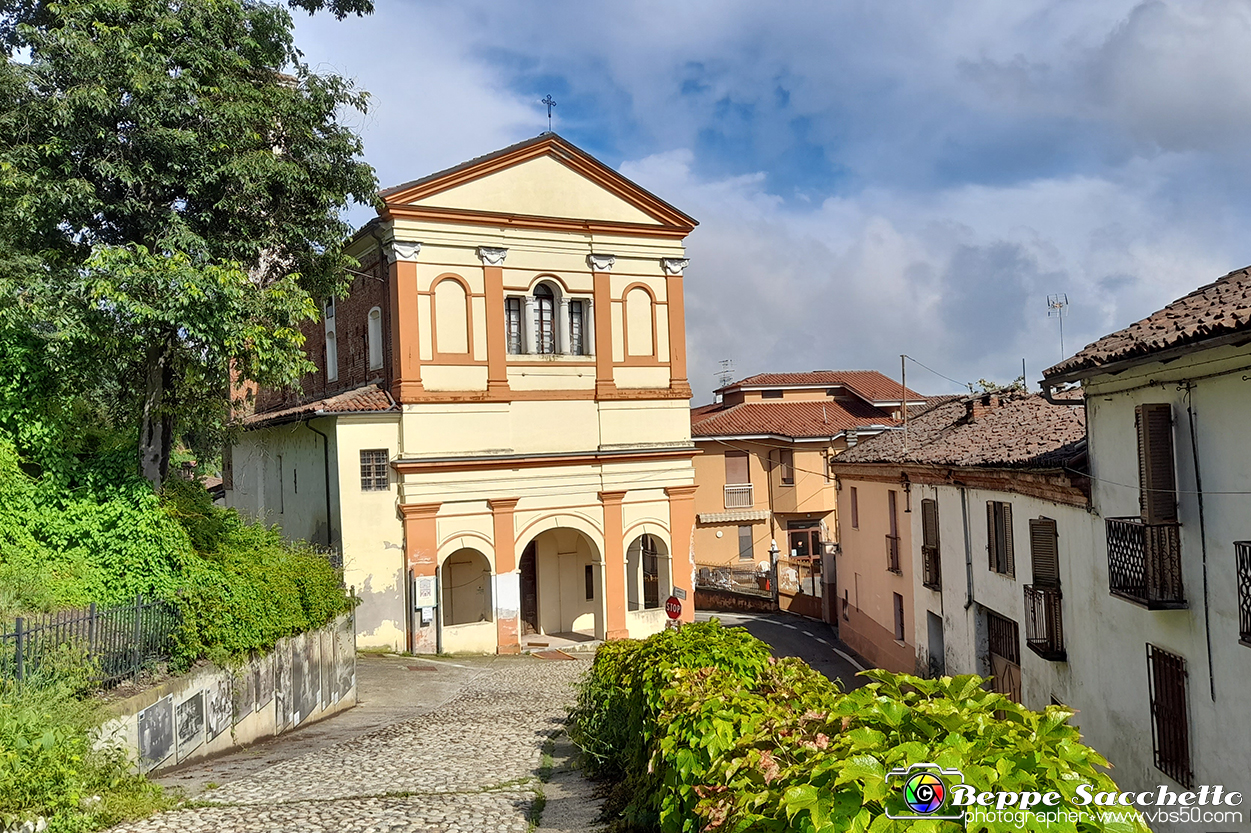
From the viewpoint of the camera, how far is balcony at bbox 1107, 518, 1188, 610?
1041 centimetres

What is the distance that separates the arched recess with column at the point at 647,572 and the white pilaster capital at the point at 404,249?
9.39 meters

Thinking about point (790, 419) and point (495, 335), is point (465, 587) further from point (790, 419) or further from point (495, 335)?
point (790, 419)

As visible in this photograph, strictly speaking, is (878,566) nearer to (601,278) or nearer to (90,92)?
(601,278)

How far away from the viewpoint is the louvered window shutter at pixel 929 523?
2008 cm

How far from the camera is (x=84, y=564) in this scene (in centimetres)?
1188

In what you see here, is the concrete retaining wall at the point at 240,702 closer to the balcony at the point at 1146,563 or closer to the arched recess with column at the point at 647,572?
the arched recess with column at the point at 647,572

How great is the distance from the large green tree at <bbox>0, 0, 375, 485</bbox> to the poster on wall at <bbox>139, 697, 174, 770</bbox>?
5.25 metres

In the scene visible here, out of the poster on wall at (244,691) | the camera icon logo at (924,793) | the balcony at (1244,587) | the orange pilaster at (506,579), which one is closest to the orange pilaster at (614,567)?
the orange pilaster at (506,579)

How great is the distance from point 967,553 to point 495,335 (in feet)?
40.3

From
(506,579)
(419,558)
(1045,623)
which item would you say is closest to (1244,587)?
(1045,623)

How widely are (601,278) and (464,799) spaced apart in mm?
17403

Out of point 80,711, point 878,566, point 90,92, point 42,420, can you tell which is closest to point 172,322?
point 42,420

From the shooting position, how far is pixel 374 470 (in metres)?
21.7

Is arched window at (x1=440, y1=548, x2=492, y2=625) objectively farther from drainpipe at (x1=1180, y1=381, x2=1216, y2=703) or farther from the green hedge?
drainpipe at (x1=1180, y1=381, x2=1216, y2=703)
